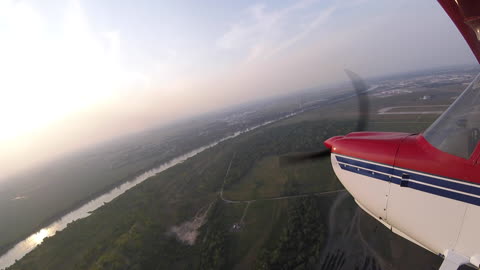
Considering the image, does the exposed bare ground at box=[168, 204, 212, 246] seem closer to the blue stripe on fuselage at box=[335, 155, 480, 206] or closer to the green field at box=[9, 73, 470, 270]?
the green field at box=[9, 73, 470, 270]

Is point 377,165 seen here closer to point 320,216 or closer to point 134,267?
point 320,216

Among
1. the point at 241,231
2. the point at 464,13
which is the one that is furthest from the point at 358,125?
the point at 241,231

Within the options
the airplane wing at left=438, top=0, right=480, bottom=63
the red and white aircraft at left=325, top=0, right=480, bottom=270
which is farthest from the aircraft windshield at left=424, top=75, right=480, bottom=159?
the airplane wing at left=438, top=0, right=480, bottom=63

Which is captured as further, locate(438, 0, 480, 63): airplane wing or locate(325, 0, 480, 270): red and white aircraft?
locate(325, 0, 480, 270): red and white aircraft

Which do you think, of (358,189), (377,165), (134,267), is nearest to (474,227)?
(377,165)

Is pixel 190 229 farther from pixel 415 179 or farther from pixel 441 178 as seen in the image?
pixel 441 178

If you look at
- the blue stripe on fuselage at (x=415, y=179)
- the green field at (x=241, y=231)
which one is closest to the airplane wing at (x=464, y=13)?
the blue stripe on fuselage at (x=415, y=179)

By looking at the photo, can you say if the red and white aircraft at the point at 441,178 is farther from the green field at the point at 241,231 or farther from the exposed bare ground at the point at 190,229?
the exposed bare ground at the point at 190,229
